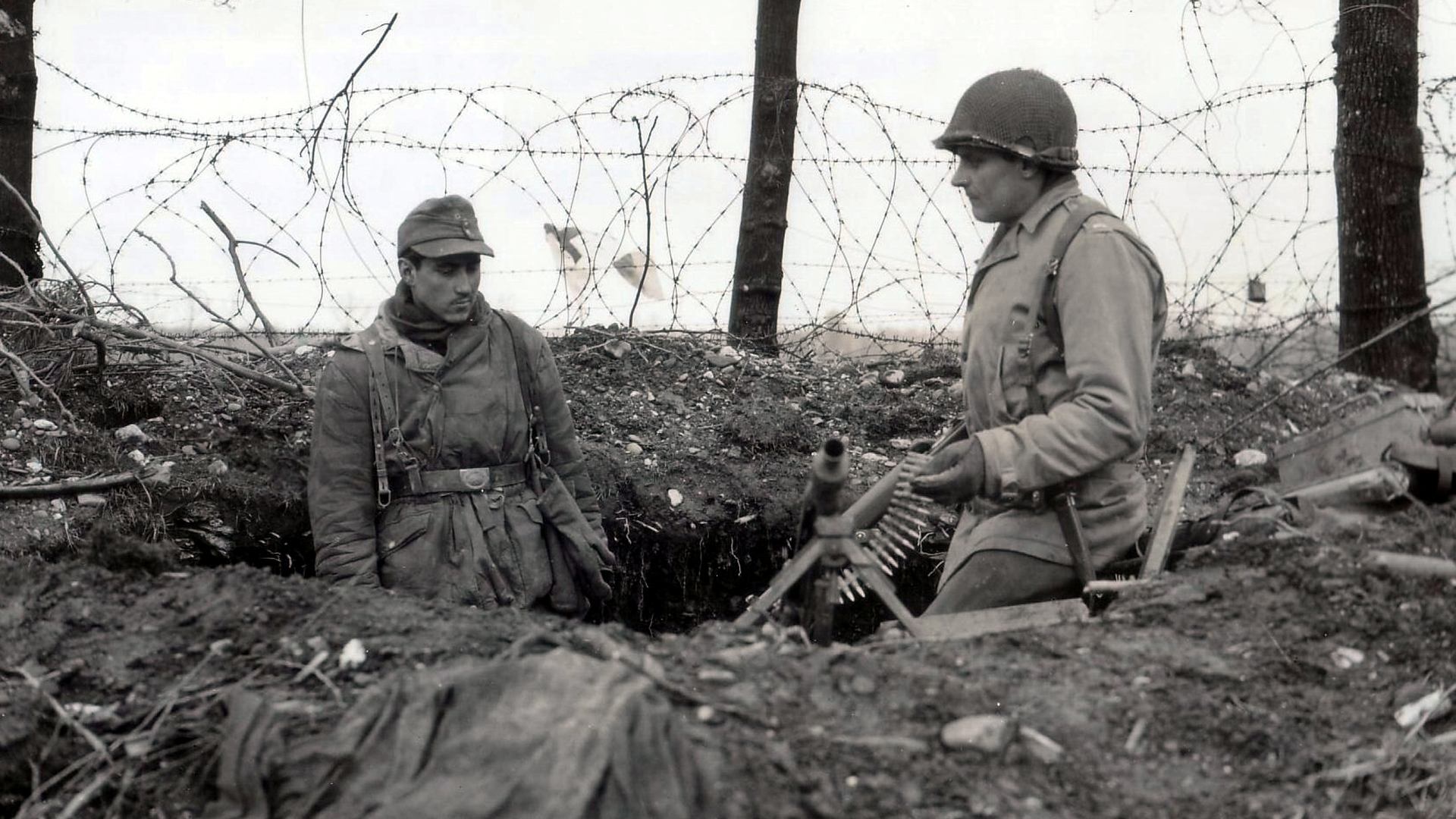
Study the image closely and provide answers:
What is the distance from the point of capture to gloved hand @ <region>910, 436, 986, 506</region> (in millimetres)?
3432

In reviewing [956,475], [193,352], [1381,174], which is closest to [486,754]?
[956,475]

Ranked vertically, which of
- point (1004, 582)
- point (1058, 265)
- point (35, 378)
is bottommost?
point (1004, 582)

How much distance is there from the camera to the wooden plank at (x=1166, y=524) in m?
3.67

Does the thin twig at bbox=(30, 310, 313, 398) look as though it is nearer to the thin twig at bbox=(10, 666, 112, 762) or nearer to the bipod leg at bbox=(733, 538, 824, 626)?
the thin twig at bbox=(10, 666, 112, 762)

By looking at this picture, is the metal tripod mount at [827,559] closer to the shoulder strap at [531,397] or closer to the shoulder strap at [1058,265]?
the shoulder strap at [1058,265]

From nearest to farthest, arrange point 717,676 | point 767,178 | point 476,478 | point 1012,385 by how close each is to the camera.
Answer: point 717,676, point 1012,385, point 476,478, point 767,178

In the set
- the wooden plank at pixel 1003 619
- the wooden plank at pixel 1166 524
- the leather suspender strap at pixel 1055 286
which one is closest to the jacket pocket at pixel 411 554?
the wooden plank at pixel 1003 619

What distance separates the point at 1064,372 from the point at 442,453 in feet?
7.39

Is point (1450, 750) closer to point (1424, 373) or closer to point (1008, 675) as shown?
point (1008, 675)

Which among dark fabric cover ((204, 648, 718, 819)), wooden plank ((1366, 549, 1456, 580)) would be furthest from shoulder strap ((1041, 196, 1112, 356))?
dark fabric cover ((204, 648, 718, 819))

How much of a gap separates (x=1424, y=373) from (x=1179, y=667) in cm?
453

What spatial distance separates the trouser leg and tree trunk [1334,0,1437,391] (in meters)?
3.74

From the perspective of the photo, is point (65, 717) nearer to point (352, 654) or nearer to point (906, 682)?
point (352, 654)

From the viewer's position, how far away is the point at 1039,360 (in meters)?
3.58
